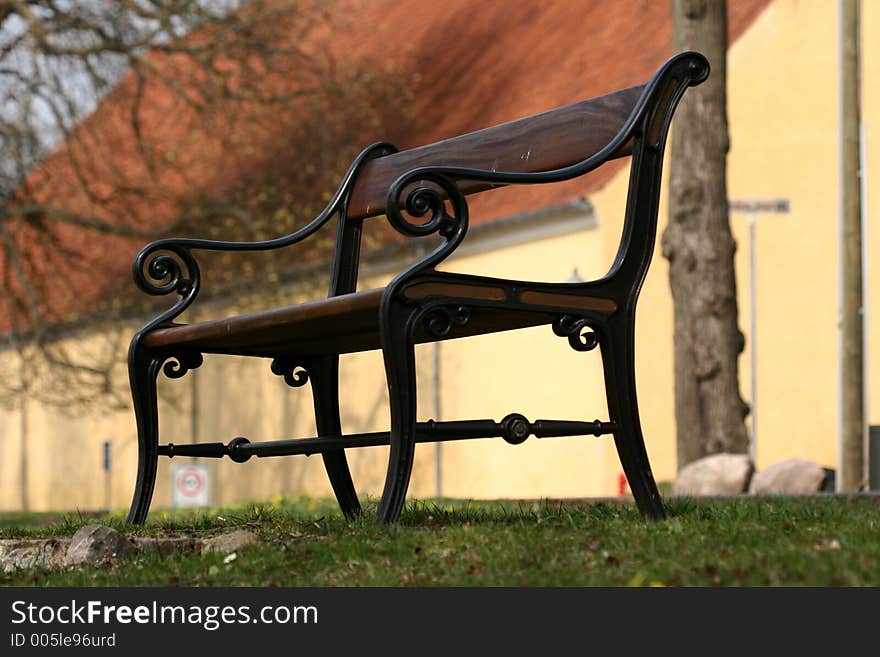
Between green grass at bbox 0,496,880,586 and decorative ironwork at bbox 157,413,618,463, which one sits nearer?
green grass at bbox 0,496,880,586

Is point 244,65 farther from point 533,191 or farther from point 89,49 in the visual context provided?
point 533,191

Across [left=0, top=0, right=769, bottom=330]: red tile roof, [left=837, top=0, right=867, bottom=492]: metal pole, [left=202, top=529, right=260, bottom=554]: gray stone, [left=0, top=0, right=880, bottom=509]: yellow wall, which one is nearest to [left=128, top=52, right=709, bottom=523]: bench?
[left=202, top=529, right=260, bottom=554]: gray stone

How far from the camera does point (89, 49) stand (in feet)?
52.9

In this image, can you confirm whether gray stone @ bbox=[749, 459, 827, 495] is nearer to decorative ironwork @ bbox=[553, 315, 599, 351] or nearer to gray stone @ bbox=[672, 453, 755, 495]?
gray stone @ bbox=[672, 453, 755, 495]

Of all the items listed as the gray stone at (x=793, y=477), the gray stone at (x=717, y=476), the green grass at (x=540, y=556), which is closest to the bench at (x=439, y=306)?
the green grass at (x=540, y=556)

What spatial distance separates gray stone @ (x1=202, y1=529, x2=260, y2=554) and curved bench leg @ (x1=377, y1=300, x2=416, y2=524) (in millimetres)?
372

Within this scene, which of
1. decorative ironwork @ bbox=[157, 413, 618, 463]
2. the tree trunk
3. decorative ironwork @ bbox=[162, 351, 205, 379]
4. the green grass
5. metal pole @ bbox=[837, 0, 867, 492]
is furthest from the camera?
metal pole @ bbox=[837, 0, 867, 492]

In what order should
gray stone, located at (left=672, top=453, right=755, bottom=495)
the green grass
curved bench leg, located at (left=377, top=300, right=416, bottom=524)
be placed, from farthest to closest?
gray stone, located at (left=672, top=453, right=755, bottom=495) < curved bench leg, located at (left=377, top=300, right=416, bottom=524) < the green grass

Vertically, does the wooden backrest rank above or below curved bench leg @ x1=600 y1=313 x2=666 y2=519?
above

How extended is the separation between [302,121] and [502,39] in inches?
141

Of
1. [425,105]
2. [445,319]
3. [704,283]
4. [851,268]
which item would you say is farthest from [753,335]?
[445,319]

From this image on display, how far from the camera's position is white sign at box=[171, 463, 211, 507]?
53.2 feet

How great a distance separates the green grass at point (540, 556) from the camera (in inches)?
141

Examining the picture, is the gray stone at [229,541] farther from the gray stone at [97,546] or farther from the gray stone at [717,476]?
the gray stone at [717,476]
